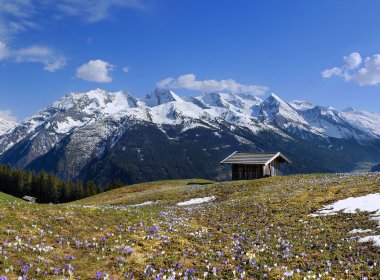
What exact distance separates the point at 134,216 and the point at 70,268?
7307mm

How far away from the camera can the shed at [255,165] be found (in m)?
70.8

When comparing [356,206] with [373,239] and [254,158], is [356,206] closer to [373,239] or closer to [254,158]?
[373,239]

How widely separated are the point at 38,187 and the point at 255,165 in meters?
115

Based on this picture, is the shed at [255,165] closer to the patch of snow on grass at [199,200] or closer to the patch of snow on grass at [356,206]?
the patch of snow on grass at [199,200]

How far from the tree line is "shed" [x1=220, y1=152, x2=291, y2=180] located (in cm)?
9836

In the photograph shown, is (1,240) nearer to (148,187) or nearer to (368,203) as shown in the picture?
(368,203)

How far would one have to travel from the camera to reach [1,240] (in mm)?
11180

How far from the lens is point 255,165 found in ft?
236

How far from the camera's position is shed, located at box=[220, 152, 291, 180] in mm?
70812

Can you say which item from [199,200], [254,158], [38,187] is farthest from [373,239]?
[38,187]

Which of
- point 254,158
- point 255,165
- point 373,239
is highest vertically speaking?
point 254,158

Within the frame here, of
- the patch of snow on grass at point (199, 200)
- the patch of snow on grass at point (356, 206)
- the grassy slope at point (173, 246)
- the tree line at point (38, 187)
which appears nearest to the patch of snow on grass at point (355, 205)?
the patch of snow on grass at point (356, 206)

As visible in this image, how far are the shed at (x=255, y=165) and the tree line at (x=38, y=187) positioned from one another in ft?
323

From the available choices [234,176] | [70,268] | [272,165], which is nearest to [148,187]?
[234,176]
